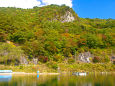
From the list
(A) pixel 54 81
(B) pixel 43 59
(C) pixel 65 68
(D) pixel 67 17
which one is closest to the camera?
(A) pixel 54 81

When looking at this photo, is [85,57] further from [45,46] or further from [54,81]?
[54,81]

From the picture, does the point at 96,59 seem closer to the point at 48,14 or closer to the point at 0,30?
the point at 0,30

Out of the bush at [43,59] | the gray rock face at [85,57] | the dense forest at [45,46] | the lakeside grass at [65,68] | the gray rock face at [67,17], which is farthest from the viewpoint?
the gray rock face at [67,17]

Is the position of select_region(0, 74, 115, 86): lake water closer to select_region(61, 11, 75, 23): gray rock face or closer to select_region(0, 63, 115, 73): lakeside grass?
select_region(0, 63, 115, 73): lakeside grass

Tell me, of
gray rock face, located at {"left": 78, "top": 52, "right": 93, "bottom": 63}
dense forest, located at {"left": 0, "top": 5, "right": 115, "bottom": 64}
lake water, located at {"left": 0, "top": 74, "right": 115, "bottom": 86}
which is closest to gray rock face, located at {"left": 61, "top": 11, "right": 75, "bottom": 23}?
dense forest, located at {"left": 0, "top": 5, "right": 115, "bottom": 64}

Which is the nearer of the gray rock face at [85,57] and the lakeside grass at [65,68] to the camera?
the lakeside grass at [65,68]

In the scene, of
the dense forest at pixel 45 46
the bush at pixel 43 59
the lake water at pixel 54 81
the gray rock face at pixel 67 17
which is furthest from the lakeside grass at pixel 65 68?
→ the gray rock face at pixel 67 17

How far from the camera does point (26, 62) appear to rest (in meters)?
37.0

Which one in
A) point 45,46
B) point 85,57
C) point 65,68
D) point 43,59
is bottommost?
point 65,68

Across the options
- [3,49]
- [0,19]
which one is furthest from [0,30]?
[3,49]

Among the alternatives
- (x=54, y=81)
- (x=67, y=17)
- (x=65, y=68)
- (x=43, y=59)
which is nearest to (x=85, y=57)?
(x=65, y=68)

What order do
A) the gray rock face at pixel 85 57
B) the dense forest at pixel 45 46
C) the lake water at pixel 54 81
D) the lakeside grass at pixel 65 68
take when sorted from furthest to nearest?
the gray rock face at pixel 85 57, the dense forest at pixel 45 46, the lakeside grass at pixel 65 68, the lake water at pixel 54 81

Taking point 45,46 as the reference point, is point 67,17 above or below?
above

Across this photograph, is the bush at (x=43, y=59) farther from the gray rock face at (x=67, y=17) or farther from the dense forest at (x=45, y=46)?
the gray rock face at (x=67, y=17)
